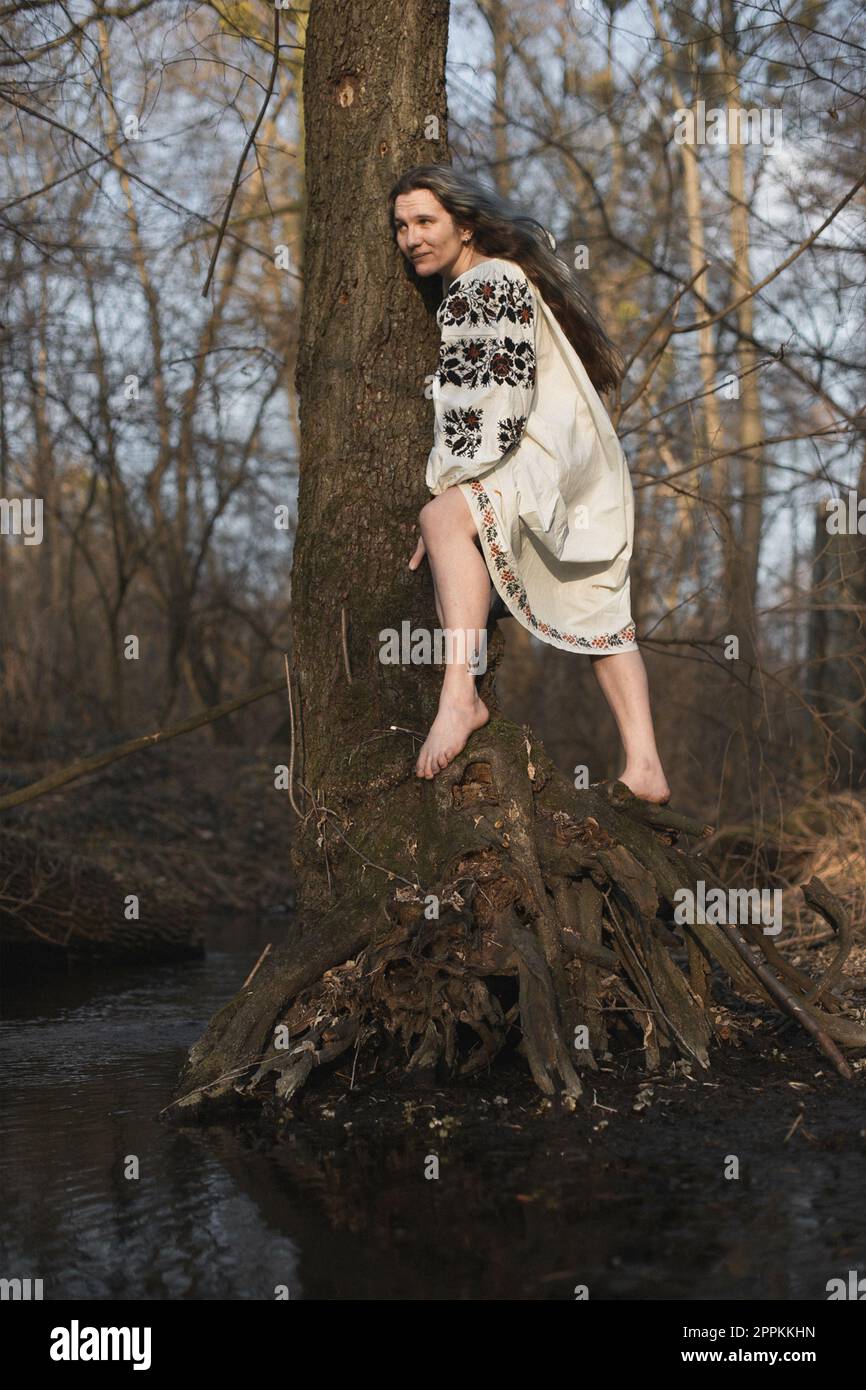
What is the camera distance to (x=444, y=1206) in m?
2.79

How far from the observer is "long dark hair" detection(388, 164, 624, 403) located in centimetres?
402

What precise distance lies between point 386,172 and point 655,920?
2398 millimetres

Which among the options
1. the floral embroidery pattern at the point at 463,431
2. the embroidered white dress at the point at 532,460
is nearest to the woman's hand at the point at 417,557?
the embroidered white dress at the point at 532,460

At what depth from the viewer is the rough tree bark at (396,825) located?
362 cm

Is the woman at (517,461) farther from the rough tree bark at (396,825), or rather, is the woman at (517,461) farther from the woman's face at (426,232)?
the rough tree bark at (396,825)

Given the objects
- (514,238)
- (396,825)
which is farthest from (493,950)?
(514,238)

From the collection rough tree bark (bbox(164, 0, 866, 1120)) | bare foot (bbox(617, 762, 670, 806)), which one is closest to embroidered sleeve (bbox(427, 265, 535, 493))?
rough tree bark (bbox(164, 0, 866, 1120))

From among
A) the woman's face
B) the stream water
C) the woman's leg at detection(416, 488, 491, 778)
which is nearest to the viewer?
the stream water

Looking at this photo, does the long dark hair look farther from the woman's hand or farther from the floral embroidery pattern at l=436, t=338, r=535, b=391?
the woman's hand

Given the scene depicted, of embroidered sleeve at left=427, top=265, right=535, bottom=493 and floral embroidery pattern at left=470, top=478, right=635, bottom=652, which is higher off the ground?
embroidered sleeve at left=427, top=265, right=535, bottom=493

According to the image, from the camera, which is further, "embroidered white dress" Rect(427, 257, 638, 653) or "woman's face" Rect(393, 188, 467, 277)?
"woman's face" Rect(393, 188, 467, 277)

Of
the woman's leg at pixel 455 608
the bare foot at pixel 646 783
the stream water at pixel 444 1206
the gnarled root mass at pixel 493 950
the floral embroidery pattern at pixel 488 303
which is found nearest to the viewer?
the stream water at pixel 444 1206

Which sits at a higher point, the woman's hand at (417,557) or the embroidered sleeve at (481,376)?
the embroidered sleeve at (481,376)

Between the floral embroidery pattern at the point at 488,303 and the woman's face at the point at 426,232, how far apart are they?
0.16 metres
